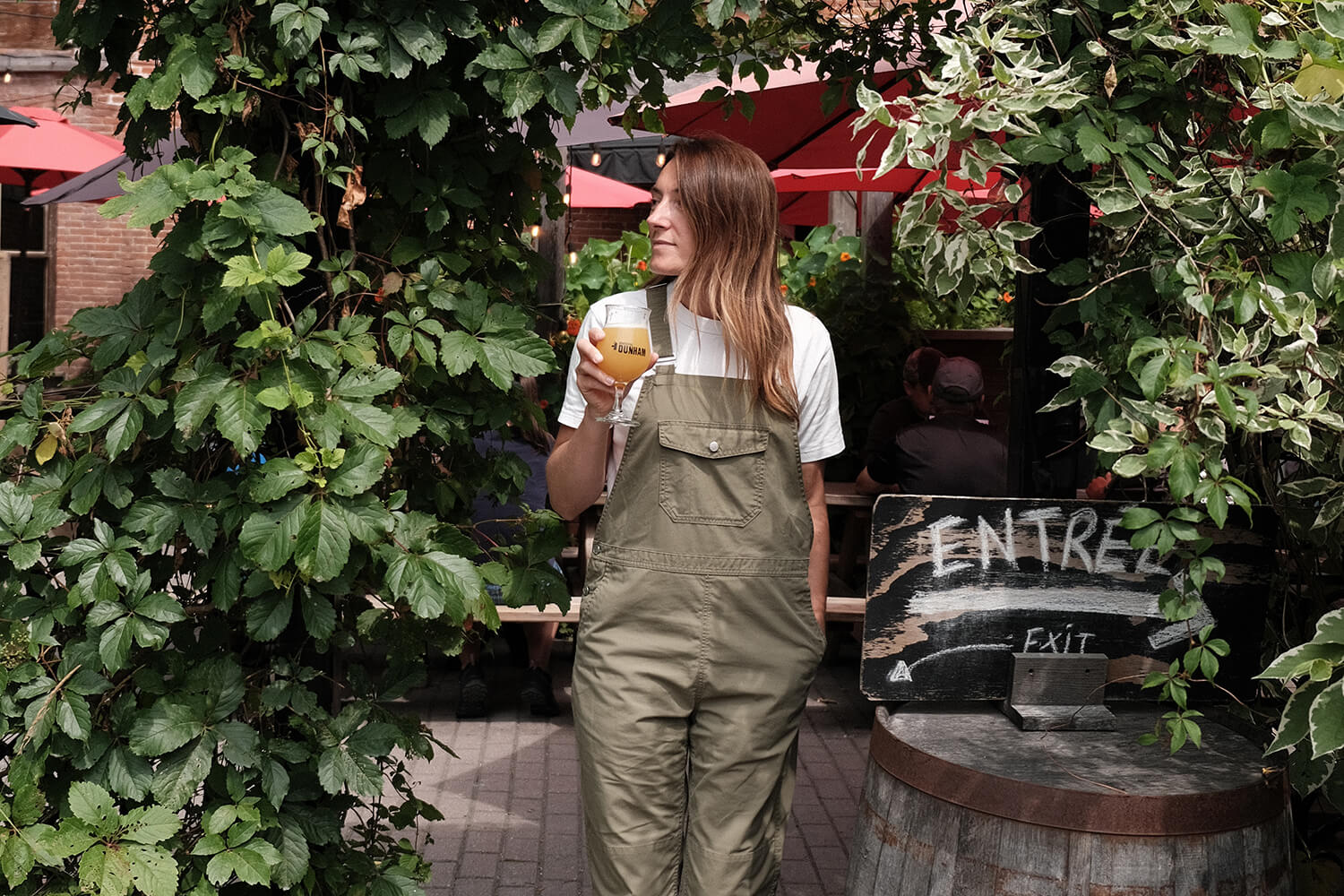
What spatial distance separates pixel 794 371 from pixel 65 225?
11514 mm

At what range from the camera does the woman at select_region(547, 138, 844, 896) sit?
2252 millimetres

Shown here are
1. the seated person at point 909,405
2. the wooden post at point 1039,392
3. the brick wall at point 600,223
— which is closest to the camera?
the wooden post at point 1039,392

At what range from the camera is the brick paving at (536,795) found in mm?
3834

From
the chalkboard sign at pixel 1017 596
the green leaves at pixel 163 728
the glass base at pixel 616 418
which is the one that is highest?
the glass base at pixel 616 418

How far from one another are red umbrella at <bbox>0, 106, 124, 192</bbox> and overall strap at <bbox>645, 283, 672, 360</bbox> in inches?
291

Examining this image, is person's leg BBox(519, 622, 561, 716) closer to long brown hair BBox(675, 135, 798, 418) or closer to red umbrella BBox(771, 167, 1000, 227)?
red umbrella BBox(771, 167, 1000, 227)

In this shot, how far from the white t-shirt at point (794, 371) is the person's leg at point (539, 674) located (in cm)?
300

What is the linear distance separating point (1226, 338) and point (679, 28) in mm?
1014

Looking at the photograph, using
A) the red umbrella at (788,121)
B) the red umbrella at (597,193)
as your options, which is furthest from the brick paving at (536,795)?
the red umbrella at (597,193)

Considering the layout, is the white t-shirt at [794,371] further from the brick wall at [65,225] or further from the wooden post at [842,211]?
the brick wall at [65,225]

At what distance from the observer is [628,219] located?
1484 cm

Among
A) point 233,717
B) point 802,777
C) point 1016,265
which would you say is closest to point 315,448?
point 233,717

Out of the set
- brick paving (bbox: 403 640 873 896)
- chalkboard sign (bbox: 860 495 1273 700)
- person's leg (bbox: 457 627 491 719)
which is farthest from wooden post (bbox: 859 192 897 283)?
chalkboard sign (bbox: 860 495 1273 700)

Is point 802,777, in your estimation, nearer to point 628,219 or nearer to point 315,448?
point 315,448
